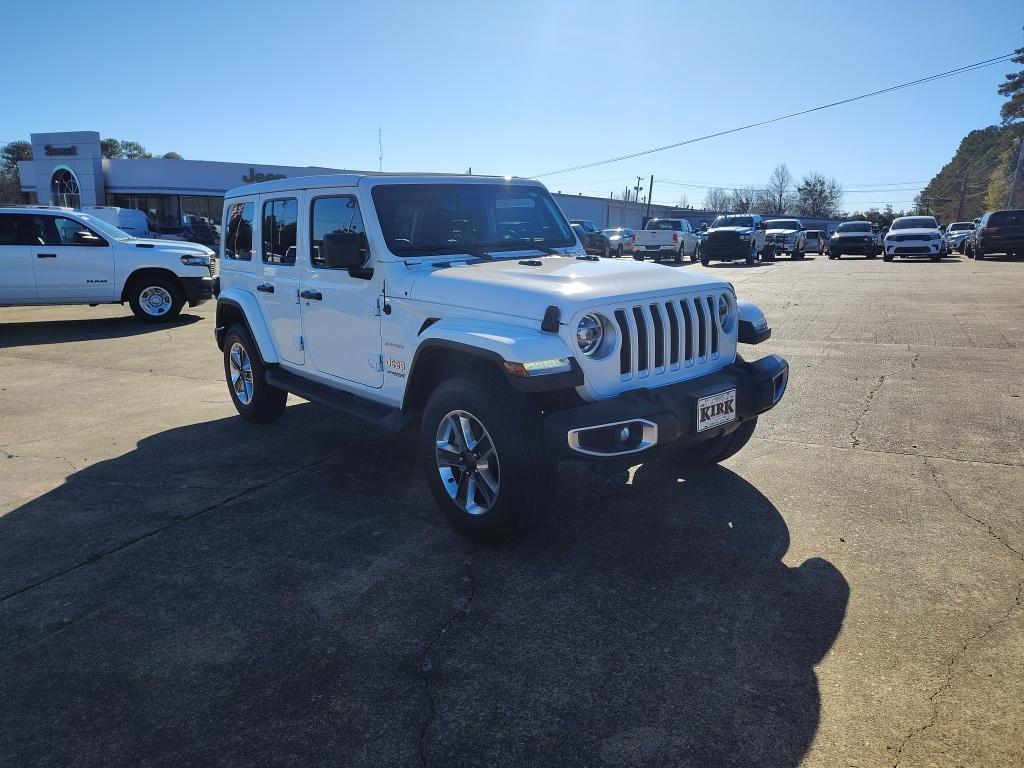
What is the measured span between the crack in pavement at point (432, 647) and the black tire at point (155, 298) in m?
10.3

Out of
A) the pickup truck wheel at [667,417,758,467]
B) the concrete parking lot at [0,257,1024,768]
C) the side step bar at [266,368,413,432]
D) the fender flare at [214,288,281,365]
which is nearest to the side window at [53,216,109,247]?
the concrete parking lot at [0,257,1024,768]

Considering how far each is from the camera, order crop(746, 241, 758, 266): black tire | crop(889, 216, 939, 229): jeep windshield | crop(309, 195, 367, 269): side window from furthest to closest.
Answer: crop(889, 216, 939, 229): jeep windshield, crop(746, 241, 758, 266): black tire, crop(309, 195, 367, 269): side window

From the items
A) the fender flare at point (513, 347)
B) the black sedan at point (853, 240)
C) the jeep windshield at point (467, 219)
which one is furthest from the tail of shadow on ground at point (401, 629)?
the black sedan at point (853, 240)

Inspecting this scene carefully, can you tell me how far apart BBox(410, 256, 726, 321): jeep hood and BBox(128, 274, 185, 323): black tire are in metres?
9.52

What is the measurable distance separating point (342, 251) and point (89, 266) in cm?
942

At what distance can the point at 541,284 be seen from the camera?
3.61 metres

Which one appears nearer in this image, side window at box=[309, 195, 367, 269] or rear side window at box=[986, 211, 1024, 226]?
side window at box=[309, 195, 367, 269]

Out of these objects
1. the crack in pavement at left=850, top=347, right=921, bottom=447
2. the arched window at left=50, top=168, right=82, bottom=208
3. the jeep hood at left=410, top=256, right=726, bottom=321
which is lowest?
the crack in pavement at left=850, top=347, right=921, bottom=447

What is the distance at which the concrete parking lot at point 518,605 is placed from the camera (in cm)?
238

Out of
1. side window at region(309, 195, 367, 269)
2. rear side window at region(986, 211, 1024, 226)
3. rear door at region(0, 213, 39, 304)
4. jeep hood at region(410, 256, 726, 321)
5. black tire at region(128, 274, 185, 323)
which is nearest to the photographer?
jeep hood at region(410, 256, 726, 321)

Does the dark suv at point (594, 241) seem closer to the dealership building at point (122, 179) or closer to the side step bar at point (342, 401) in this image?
the side step bar at point (342, 401)

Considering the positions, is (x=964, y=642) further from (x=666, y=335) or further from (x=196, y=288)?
(x=196, y=288)

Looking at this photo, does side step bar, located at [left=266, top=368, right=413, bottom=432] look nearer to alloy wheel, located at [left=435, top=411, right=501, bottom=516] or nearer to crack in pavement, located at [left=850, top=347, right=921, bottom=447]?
alloy wheel, located at [left=435, top=411, right=501, bottom=516]

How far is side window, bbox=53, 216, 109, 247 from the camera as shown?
37.5 ft
